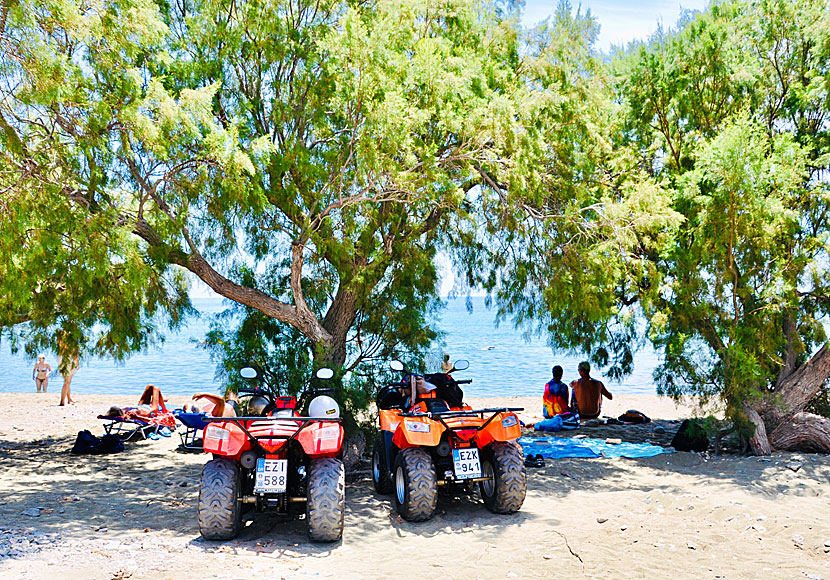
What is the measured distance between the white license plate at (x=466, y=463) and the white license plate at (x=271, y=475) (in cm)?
161

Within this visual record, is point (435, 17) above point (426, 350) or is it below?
above

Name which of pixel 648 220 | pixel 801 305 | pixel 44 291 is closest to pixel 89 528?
pixel 44 291

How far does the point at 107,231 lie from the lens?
6.68m

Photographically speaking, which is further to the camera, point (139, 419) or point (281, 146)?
point (139, 419)

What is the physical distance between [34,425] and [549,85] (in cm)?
1130

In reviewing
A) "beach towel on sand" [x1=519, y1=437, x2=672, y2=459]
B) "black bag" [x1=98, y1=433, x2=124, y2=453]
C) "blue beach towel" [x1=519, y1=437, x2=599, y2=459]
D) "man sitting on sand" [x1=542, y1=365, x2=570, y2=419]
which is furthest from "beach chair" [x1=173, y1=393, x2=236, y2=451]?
"man sitting on sand" [x1=542, y1=365, x2=570, y2=419]

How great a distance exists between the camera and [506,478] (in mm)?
6281

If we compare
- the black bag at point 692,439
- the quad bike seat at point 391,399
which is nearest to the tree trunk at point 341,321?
the quad bike seat at point 391,399

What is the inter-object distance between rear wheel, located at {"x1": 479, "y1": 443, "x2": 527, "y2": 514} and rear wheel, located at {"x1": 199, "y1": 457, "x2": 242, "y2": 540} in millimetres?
2322

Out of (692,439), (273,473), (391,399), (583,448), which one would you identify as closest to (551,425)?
(583,448)

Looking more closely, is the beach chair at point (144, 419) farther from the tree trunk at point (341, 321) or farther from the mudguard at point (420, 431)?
the mudguard at point (420, 431)

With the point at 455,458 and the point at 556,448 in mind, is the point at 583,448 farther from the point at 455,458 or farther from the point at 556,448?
the point at 455,458

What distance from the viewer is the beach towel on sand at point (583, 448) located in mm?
9758

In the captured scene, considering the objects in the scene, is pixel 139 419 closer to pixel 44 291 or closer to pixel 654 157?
pixel 44 291
